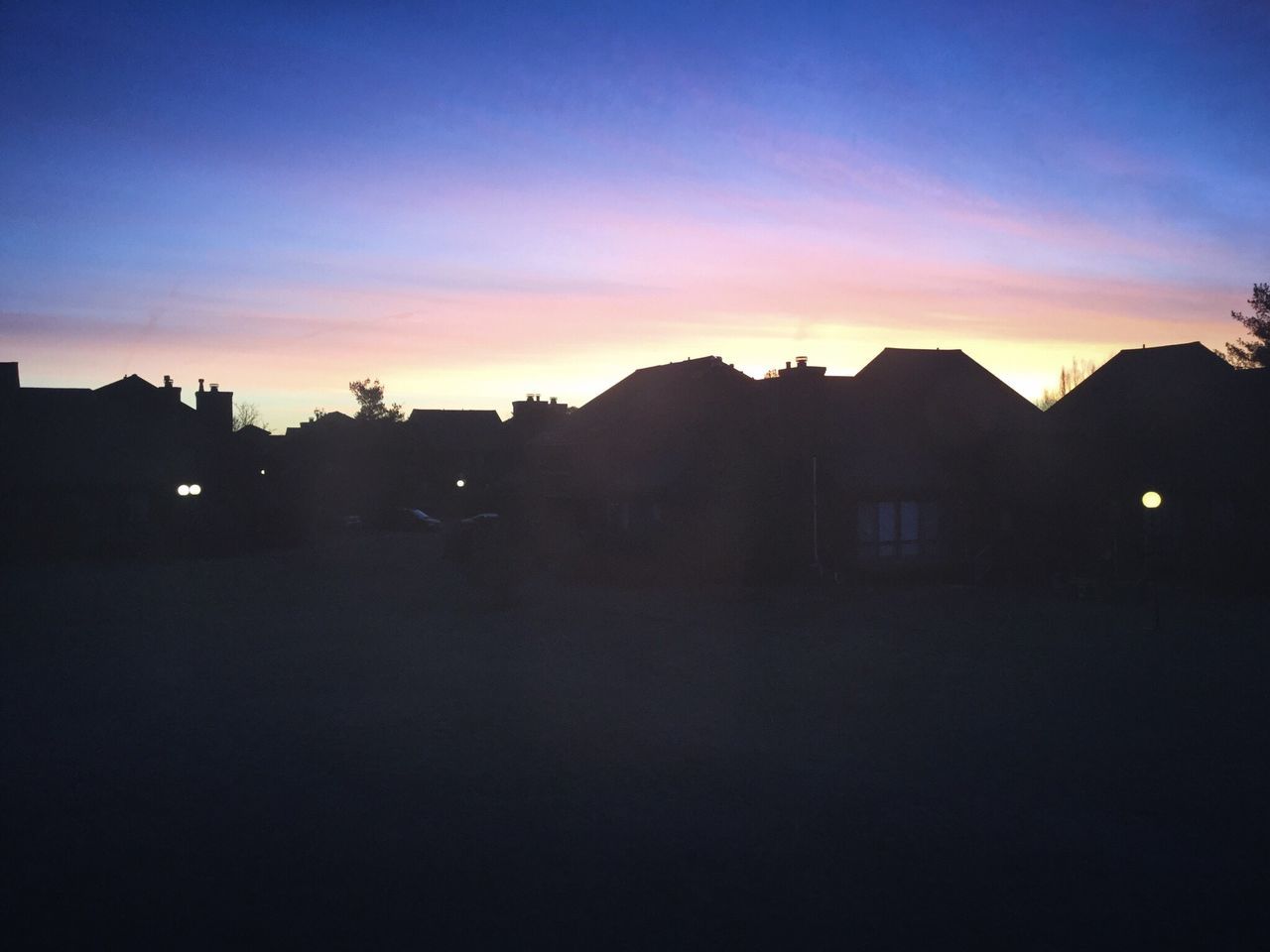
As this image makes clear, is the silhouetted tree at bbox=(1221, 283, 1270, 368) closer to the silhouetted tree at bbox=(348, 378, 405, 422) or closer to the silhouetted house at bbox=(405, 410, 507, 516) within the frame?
the silhouetted house at bbox=(405, 410, 507, 516)

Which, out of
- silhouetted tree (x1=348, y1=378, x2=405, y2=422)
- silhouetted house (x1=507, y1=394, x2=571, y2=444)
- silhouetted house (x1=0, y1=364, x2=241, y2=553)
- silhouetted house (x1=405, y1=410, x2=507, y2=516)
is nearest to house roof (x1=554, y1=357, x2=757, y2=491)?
silhouetted house (x1=0, y1=364, x2=241, y2=553)

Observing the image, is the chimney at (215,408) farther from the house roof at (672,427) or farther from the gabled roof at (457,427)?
the gabled roof at (457,427)

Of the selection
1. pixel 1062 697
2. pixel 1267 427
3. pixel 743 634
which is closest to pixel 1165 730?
pixel 1062 697

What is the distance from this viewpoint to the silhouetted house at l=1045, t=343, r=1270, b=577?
103 ft

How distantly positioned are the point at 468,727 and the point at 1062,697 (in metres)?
7.90

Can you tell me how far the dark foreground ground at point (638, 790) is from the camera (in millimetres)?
6637

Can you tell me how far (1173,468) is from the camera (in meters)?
32.8

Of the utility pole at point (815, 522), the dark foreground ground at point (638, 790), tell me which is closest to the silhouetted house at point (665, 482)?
the utility pole at point (815, 522)

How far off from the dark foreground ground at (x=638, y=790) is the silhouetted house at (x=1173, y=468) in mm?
13168

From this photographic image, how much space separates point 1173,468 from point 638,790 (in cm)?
2929

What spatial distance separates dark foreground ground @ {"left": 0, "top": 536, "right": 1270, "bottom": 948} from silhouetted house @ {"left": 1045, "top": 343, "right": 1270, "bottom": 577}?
13168 millimetres

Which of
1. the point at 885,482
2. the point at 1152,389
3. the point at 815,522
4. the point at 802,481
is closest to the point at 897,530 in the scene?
the point at 885,482

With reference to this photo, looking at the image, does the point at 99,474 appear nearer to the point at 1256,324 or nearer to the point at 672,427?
the point at 672,427

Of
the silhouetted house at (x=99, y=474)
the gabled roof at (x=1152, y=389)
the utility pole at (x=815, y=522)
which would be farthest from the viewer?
the silhouetted house at (x=99, y=474)
